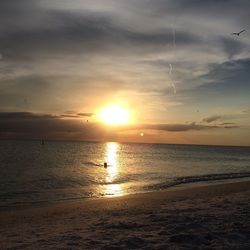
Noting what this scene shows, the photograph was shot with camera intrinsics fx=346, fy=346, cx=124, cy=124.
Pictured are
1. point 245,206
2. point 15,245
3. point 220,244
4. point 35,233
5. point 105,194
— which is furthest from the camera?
point 105,194

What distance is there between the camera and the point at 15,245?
9.95 meters

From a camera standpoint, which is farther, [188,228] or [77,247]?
[188,228]

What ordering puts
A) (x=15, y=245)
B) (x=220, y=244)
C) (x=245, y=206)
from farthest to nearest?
(x=245, y=206)
(x=15, y=245)
(x=220, y=244)

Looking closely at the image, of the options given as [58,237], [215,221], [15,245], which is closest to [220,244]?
[215,221]

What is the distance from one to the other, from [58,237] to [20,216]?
791cm

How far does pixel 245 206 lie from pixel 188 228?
575 cm

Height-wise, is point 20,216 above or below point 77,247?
below

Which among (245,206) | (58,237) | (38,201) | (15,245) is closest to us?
(15,245)

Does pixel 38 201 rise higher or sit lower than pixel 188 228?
lower

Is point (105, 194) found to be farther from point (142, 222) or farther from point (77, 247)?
point (77, 247)

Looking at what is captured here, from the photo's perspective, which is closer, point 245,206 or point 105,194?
point 245,206

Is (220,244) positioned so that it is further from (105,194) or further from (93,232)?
(105,194)

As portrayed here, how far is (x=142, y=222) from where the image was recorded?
12664mm

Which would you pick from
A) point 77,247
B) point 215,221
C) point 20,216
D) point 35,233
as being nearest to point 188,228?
point 215,221
